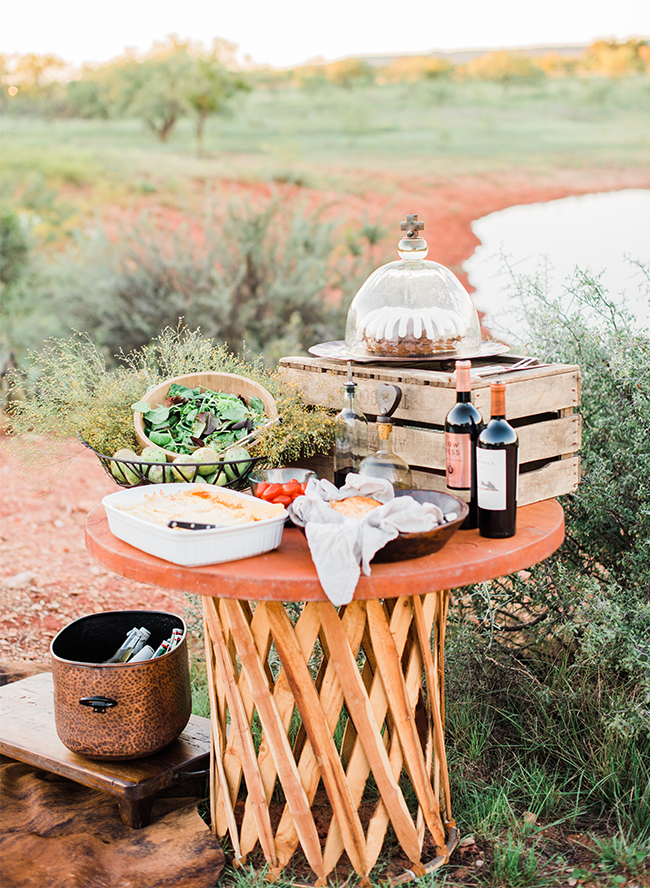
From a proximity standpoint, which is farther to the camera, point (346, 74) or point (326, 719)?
point (346, 74)

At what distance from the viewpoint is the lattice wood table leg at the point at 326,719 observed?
6.40 feet

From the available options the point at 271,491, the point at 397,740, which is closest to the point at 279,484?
the point at 271,491

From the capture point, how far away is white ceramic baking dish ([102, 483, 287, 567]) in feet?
5.80

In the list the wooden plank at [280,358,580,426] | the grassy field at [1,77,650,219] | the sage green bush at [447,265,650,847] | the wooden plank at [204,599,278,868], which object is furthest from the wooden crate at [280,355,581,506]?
the grassy field at [1,77,650,219]

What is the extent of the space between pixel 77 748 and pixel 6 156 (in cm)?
2093

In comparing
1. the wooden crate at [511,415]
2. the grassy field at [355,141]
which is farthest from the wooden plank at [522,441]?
the grassy field at [355,141]

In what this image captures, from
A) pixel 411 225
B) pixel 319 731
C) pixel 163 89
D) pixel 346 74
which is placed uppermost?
pixel 346 74

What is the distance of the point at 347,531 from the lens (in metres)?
1.74

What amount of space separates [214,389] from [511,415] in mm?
942

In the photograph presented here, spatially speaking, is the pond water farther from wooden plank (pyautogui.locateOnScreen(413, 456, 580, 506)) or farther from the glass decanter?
the glass decanter

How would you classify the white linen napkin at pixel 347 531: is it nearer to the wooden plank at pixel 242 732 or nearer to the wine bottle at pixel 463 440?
the wine bottle at pixel 463 440

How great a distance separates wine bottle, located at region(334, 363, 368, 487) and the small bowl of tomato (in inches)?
4.6

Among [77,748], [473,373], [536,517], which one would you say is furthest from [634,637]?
[77,748]

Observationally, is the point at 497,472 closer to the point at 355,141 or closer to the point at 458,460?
the point at 458,460
